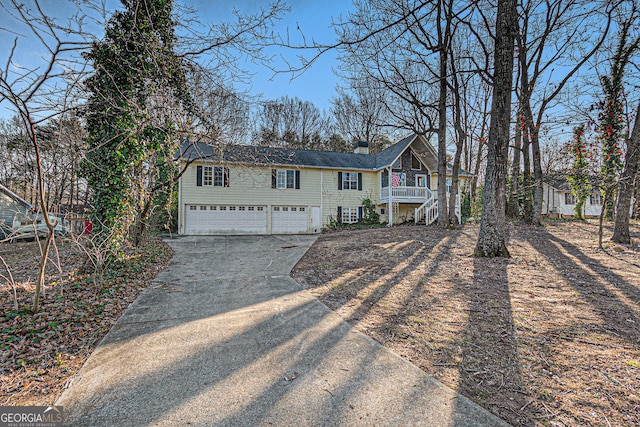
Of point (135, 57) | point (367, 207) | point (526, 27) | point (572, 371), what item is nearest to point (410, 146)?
point (367, 207)

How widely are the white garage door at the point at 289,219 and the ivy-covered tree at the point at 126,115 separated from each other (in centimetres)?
1036

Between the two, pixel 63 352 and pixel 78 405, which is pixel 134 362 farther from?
pixel 63 352

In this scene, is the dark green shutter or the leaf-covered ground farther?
the dark green shutter

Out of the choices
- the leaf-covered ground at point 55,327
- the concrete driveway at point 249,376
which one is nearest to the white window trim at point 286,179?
the leaf-covered ground at point 55,327

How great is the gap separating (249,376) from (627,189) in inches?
444

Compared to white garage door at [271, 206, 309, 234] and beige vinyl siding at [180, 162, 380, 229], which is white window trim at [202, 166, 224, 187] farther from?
white garage door at [271, 206, 309, 234]

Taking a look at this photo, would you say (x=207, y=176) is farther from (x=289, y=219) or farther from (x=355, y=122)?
(x=355, y=122)

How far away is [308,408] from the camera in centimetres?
230

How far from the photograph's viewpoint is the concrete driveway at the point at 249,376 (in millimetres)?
2223

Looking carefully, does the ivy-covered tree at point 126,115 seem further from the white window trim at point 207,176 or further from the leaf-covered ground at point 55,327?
the white window trim at point 207,176

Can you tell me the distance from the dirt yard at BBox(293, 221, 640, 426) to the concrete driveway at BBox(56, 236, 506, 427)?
1.30ft

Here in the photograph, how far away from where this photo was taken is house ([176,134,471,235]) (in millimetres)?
15891

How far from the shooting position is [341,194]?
1881 cm
